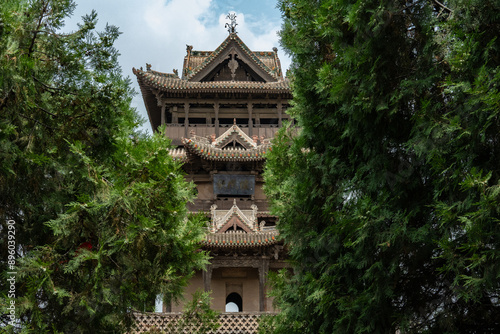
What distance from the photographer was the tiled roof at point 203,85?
2288cm

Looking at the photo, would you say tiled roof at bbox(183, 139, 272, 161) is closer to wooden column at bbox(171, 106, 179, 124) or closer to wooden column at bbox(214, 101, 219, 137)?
wooden column at bbox(214, 101, 219, 137)

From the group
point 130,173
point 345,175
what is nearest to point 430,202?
point 345,175

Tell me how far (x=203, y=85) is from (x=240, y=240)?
8226 millimetres

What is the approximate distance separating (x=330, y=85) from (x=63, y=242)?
13.7ft

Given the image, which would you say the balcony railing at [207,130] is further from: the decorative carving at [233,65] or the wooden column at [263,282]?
the wooden column at [263,282]

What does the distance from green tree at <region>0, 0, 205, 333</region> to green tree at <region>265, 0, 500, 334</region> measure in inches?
83.3

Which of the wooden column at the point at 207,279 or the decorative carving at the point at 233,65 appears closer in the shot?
the wooden column at the point at 207,279

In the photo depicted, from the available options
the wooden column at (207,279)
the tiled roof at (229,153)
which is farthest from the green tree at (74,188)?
the tiled roof at (229,153)

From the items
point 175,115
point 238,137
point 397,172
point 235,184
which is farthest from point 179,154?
point 397,172

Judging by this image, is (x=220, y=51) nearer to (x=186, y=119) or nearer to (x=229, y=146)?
(x=186, y=119)

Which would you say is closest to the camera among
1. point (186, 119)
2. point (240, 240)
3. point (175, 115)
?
point (240, 240)

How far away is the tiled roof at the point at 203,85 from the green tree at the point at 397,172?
1493 cm

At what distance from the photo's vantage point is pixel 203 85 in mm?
23078

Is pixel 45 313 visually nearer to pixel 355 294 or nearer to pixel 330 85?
pixel 355 294
